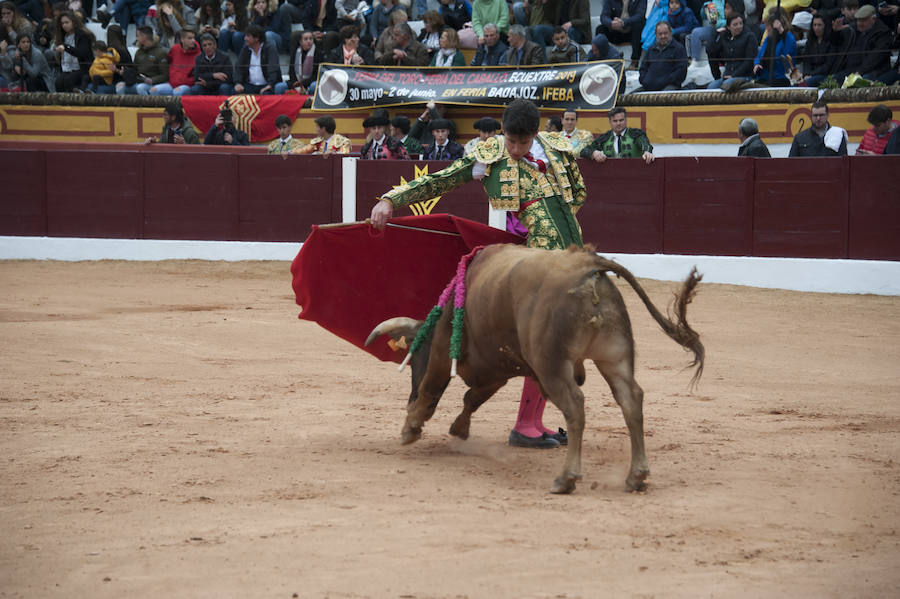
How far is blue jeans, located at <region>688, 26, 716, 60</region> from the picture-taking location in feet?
35.1

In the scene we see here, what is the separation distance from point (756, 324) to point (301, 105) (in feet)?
21.1

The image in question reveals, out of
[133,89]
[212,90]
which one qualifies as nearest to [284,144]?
[212,90]

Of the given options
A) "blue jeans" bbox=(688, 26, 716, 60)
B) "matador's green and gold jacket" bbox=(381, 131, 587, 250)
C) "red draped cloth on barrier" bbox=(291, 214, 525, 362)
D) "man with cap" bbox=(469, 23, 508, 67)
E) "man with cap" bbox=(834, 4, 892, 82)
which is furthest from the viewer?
"man with cap" bbox=(469, 23, 508, 67)

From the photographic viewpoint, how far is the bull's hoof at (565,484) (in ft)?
10.3

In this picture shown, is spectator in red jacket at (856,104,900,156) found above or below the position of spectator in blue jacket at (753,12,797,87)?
below

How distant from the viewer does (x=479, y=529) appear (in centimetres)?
276

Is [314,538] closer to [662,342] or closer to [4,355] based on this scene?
[4,355]

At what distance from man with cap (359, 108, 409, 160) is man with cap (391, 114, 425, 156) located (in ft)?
0.21

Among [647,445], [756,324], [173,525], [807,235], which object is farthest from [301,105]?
[173,525]

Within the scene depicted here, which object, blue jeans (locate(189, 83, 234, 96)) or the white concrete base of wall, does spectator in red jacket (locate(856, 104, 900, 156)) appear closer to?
the white concrete base of wall

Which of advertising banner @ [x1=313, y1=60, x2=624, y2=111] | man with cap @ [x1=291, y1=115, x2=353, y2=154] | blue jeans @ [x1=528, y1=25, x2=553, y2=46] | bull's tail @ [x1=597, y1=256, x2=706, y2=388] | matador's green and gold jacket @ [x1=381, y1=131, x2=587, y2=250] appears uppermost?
blue jeans @ [x1=528, y1=25, x2=553, y2=46]

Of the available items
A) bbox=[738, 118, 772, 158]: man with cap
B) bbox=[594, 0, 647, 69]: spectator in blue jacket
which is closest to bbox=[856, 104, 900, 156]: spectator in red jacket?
bbox=[738, 118, 772, 158]: man with cap

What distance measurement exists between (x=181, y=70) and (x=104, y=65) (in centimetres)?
105

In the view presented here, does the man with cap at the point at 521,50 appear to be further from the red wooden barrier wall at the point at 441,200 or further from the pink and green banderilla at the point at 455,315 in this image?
the pink and green banderilla at the point at 455,315
